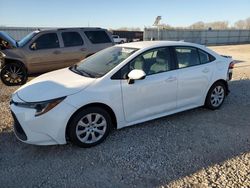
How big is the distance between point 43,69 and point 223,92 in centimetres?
553

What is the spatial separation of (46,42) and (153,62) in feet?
16.1

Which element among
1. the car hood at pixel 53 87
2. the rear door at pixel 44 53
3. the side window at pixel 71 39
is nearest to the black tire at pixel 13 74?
the rear door at pixel 44 53

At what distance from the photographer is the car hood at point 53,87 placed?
356 centimetres

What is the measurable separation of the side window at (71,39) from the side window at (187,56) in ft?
15.1

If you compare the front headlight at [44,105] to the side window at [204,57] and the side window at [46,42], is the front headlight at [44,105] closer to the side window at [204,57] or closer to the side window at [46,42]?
the side window at [204,57]

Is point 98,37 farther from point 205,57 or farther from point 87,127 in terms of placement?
point 87,127

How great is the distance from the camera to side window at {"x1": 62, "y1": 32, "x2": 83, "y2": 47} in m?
8.32

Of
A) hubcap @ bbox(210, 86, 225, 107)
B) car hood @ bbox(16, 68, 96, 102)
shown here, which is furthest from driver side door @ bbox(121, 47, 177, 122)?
hubcap @ bbox(210, 86, 225, 107)

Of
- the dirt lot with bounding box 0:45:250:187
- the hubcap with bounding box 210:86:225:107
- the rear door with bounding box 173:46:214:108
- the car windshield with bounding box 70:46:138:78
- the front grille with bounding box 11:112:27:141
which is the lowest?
the dirt lot with bounding box 0:45:250:187

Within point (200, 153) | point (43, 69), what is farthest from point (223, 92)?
point (43, 69)

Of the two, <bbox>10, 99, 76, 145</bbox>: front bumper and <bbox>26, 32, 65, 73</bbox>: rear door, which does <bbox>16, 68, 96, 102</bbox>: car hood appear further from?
<bbox>26, 32, 65, 73</bbox>: rear door

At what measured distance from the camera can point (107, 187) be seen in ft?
9.66

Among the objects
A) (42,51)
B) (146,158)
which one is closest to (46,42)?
(42,51)

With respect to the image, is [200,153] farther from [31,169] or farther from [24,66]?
[24,66]
